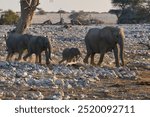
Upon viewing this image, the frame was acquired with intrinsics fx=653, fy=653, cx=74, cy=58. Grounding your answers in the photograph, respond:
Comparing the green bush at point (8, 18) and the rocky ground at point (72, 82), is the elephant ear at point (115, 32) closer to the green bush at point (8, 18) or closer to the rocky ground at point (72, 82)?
the rocky ground at point (72, 82)

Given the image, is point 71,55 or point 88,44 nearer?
point 71,55

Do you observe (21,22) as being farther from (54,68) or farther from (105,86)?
(105,86)

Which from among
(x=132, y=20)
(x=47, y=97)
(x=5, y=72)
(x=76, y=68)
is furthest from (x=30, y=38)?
(x=132, y=20)

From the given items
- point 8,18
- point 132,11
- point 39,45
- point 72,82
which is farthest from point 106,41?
point 132,11

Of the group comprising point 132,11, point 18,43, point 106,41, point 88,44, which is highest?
point 106,41

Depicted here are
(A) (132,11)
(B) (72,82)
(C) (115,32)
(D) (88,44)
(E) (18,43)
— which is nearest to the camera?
(B) (72,82)

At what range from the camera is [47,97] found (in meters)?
14.3

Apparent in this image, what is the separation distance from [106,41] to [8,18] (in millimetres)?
51656

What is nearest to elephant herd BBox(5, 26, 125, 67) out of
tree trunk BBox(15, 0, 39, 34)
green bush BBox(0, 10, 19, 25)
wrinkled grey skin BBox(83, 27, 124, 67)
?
wrinkled grey skin BBox(83, 27, 124, 67)

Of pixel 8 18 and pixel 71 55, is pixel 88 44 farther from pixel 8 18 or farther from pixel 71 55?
pixel 8 18

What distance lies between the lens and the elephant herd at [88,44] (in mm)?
22953

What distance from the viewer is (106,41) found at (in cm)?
2348

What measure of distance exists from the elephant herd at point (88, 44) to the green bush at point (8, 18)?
158 ft

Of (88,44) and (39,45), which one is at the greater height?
(39,45)
